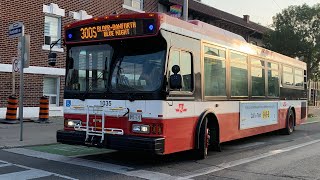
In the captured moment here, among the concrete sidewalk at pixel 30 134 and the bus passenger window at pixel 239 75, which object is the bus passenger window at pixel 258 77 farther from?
the concrete sidewalk at pixel 30 134

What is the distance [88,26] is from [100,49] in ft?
1.98

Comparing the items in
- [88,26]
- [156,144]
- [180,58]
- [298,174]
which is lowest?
[298,174]

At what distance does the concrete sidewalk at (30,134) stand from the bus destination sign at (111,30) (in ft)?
12.4

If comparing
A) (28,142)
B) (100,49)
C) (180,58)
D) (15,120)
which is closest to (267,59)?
(180,58)

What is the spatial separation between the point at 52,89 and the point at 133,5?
692 cm

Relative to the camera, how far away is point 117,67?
337 inches

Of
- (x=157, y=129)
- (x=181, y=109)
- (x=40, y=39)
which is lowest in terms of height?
(x=157, y=129)

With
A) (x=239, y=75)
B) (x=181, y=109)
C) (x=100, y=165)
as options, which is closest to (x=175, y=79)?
(x=181, y=109)

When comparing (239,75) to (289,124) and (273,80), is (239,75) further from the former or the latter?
(289,124)

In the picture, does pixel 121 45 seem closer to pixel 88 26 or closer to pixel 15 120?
pixel 88 26

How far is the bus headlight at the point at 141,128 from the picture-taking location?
8.15m

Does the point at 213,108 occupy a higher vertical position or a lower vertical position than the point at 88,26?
lower

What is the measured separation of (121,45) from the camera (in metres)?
8.63

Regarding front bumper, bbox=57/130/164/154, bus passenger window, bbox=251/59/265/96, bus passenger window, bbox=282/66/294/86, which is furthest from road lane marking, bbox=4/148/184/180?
bus passenger window, bbox=282/66/294/86
